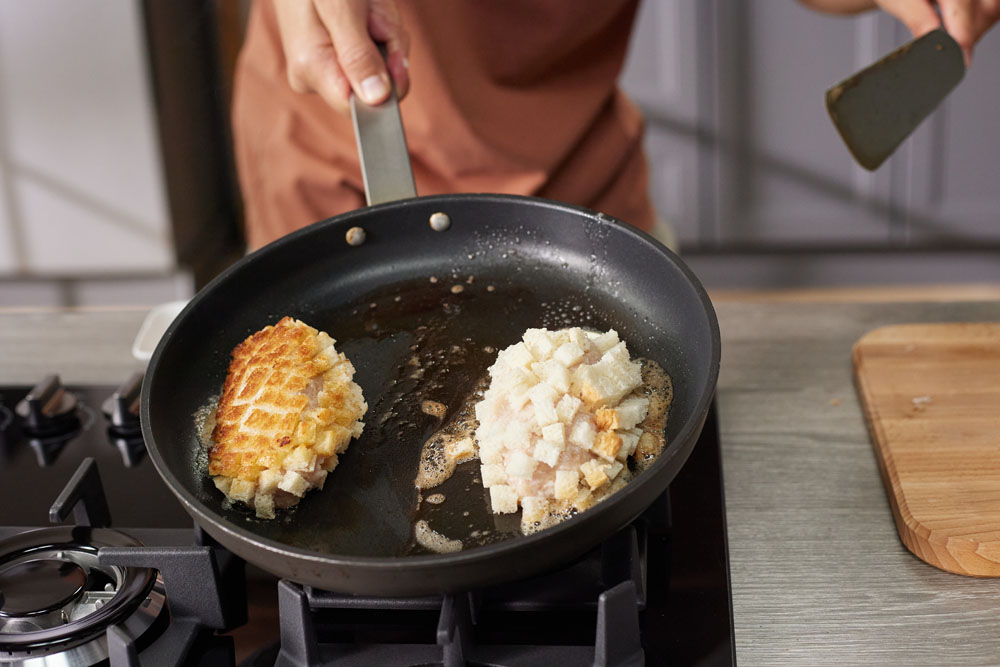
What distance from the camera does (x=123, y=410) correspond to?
37.9 inches

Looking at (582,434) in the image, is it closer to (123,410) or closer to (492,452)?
(492,452)

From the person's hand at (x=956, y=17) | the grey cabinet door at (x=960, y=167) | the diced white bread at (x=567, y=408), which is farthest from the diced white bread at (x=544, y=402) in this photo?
the grey cabinet door at (x=960, y=167)

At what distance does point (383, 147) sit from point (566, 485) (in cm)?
45

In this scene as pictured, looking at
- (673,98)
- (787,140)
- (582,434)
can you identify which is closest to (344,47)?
(582,434)

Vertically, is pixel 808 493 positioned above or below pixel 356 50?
below

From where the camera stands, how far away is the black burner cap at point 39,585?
0.71m

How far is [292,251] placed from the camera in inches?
39.9

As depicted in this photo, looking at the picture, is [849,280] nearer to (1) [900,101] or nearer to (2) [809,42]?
(2) [809,42]

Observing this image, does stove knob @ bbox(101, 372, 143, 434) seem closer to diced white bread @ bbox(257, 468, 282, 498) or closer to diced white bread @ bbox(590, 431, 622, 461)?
diced white bread @ bbox(257, 468, 282, 498)

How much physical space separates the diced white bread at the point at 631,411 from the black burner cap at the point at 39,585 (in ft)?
1.47

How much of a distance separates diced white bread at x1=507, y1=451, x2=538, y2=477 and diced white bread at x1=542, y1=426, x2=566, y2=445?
0.02 metres

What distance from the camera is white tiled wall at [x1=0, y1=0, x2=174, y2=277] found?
2.50 meters

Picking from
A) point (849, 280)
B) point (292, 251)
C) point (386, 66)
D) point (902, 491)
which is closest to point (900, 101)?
point (902, 491)

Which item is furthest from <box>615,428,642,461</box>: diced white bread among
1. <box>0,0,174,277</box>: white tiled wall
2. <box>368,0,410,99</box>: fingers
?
<box>0,0,174,277</box>: white tiled wall
